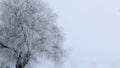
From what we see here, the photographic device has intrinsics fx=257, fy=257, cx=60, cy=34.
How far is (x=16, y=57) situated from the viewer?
8.98m

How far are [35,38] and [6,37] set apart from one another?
3.33 feet

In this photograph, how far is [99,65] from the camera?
14.2 m

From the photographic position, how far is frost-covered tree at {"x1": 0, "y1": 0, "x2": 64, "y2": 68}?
8742 mm

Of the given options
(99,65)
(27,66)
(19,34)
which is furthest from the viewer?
(99,65)

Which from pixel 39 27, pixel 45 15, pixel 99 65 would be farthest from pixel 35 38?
pixel 99 65

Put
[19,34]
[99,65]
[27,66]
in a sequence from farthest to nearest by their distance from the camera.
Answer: [99,65] < [27,66] < [19,34]

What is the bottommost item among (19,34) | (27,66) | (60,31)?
(27,66)

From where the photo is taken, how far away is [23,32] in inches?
345

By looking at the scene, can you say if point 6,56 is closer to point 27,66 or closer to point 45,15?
point 27,66

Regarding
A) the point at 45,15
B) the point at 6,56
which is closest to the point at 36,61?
the point at 6,56

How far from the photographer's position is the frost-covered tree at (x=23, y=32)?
28.7ft

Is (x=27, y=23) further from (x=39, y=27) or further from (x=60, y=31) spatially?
(x=60, y=31)

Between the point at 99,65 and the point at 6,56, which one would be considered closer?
the point at 6,56

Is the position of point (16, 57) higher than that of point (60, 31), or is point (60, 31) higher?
point (60, 31)
